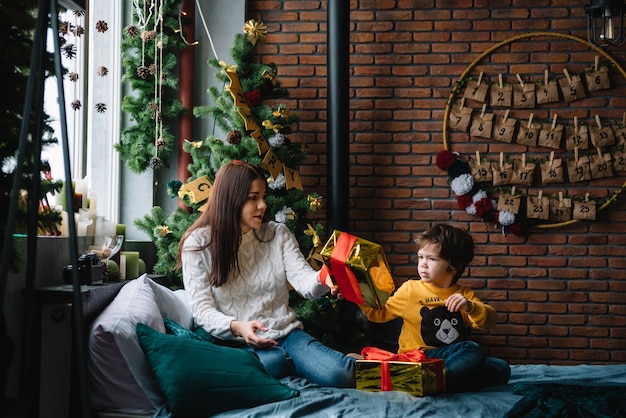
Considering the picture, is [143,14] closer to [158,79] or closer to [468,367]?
[158,79]

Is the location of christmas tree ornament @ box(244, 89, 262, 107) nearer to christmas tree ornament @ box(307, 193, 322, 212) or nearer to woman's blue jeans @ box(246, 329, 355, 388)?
christmas tree ornament @ box(307, 193, 322, 212)

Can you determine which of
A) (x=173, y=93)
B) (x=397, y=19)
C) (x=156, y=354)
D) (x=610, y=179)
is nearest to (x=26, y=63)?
A: (x=156, y=354)

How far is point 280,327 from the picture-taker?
295 cm

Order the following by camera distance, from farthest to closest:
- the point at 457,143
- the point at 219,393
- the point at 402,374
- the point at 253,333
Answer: the point at 457,143 → the point at 253,333 → the point at 402,374 → the point at 219,393

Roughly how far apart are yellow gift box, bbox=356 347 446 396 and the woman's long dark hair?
73 centimetres

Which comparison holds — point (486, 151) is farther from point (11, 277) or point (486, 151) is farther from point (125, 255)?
point (11, 277)

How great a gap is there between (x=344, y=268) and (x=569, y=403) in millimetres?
899

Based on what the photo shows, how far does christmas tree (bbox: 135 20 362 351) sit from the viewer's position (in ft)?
12.7

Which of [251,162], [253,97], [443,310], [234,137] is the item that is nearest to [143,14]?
[253,97]

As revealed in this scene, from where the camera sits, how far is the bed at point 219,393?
88.5 inches

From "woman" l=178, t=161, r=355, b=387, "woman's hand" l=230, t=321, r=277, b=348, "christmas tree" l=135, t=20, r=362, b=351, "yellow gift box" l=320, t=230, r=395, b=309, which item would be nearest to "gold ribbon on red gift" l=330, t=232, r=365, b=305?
"yellow gift box" l=320, t=230, r=395, b=309

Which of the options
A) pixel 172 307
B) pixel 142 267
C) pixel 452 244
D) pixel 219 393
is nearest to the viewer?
pixel 219 393

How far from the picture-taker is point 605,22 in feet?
13.2

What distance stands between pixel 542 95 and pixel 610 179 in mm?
697
